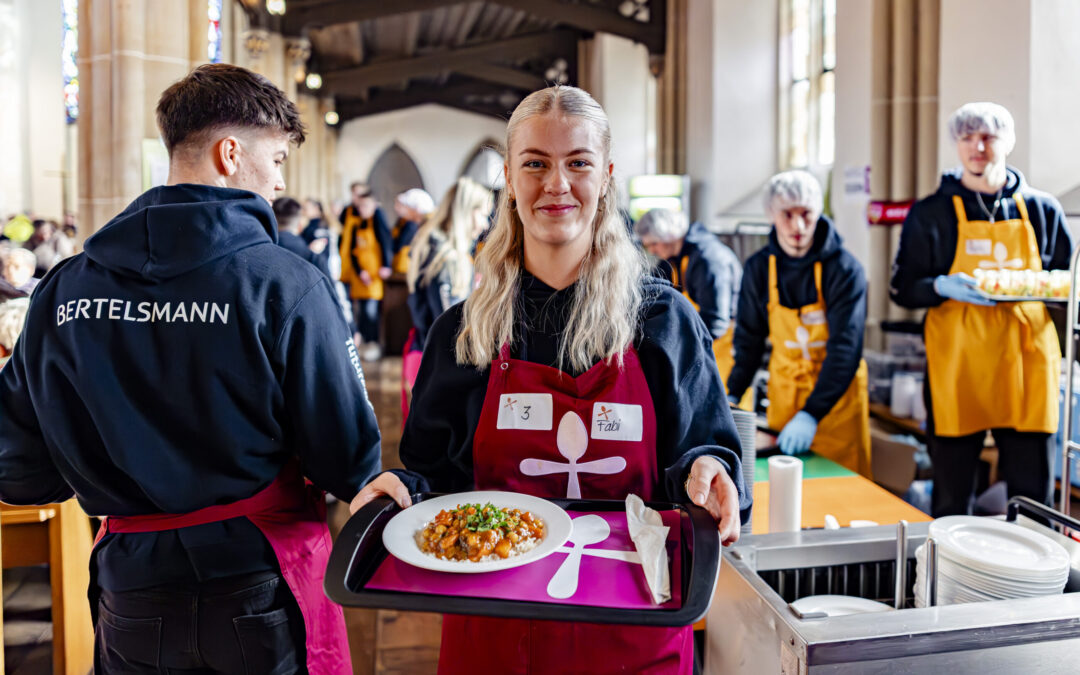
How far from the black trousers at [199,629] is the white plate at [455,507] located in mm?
382

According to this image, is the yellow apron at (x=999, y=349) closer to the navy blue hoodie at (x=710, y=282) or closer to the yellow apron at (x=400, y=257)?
the navy blue hoodie at (x=710, y=282)

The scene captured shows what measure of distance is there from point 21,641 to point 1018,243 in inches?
159

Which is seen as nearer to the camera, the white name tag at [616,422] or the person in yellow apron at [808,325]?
the white name tag at [616,422]

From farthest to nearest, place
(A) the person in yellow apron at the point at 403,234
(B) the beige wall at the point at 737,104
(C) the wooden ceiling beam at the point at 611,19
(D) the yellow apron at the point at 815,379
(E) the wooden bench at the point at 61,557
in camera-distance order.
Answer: (C) the wooden ceiling beam at the point at 611,19 < (B) the beige wall at the point at 737,104 < (A) the person in yellow apron at the point at 403,234 < (D) the yellow apron at the point at 815,379 < (E) the wooden bench at the point at 61,557

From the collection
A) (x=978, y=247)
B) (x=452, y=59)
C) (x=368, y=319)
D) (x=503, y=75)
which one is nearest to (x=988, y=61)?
(x=978, y=247)

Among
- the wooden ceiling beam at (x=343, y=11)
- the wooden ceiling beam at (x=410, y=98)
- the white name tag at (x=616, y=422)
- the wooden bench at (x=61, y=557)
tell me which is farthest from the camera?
the wooden ceiling beam at (x=410, y=98)

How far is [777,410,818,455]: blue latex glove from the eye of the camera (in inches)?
116

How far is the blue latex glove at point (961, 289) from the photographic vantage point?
3.13 meters

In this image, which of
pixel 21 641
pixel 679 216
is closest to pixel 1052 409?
pixel 679 216

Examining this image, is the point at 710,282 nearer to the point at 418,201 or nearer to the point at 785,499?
the point at 785,499

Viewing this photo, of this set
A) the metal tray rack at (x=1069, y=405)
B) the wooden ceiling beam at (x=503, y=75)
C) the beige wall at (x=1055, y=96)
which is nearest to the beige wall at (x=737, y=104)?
the beige wall at (x=1055, y=96)

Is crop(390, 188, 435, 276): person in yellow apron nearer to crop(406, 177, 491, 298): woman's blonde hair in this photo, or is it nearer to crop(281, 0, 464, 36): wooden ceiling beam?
crop(406, 177, 491, 298): woman's blonde hair

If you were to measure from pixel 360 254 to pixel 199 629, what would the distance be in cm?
868

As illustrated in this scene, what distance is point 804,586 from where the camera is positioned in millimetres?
1653
